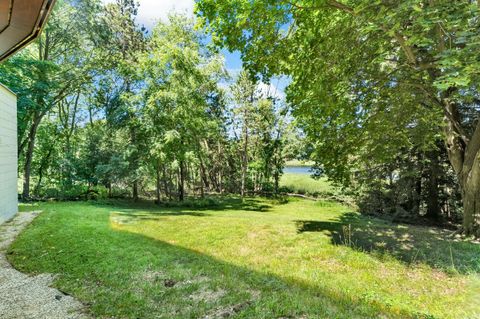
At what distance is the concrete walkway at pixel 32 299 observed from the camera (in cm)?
294

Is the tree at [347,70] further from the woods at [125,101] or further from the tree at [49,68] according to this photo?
the tree at [49,68]

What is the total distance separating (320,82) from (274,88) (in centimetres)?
1444

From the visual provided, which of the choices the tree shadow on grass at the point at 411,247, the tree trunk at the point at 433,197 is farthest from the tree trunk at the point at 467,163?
the tree trunk at the point at 433,197

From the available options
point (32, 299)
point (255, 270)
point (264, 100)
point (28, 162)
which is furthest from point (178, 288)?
point (264, 100)

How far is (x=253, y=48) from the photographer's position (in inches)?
238

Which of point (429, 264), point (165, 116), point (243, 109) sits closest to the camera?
point (429, 264)

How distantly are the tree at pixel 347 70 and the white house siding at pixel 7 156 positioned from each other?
23.5ft

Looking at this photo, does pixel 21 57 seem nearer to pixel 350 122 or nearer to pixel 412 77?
pixel 350 122

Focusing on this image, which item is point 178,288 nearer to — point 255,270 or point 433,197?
point 255,270

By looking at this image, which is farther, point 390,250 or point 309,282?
point 390,250

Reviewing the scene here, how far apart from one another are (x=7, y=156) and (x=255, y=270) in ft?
29.7

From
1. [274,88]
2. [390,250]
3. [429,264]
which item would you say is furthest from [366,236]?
[274,88]

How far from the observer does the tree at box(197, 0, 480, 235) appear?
17.1ft

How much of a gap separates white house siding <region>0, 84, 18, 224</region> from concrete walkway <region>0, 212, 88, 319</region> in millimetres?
4756
